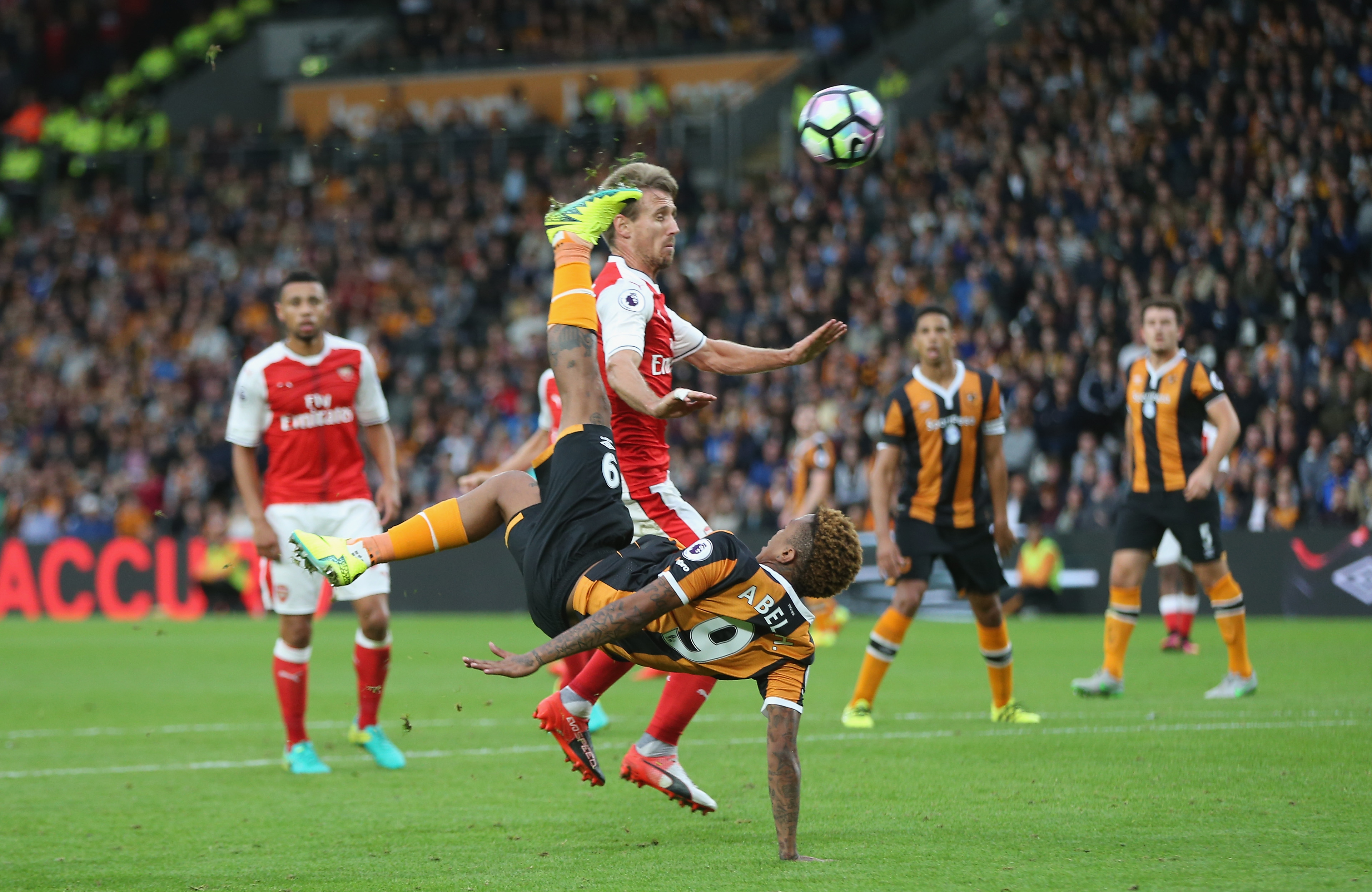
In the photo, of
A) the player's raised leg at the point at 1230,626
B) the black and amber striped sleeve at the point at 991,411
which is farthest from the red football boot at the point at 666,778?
the player's raised leg at the point at 1230,626

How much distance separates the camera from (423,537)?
5.88m

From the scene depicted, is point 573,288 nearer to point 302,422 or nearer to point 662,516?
point 662,516

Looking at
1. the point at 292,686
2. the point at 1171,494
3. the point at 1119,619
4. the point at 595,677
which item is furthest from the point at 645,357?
the point at 1171,494

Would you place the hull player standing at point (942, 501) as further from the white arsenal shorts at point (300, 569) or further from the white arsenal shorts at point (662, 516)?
the white arsenal shorts at point (300, 569)

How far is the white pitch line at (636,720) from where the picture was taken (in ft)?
27.8

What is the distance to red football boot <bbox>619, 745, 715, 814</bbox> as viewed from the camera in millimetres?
5875

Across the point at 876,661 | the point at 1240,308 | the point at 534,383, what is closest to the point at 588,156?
the point at 876,661

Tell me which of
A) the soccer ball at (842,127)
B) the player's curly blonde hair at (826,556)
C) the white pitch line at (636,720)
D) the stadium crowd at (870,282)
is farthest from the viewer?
the stadium crowd at (870,282)

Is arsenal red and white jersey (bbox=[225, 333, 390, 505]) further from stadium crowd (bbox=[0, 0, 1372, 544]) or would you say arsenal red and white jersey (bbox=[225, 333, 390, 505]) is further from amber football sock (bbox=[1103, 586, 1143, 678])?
stadium crowd (bbox=[0, 0, 1372, 544])

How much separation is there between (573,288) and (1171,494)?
5185 mm

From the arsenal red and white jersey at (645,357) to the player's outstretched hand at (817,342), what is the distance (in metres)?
0.48

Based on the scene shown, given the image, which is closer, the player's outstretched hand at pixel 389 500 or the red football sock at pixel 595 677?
the red football sock at pixel 595 677

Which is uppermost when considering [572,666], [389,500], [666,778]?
[389,500]

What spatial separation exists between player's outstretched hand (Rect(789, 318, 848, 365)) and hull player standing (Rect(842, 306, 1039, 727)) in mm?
2519
